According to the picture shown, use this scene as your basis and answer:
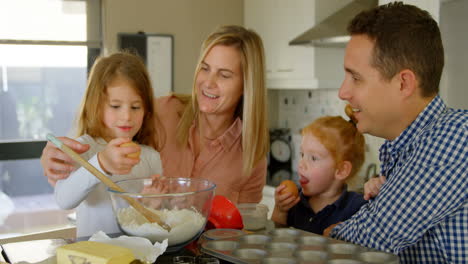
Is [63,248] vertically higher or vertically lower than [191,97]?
lower

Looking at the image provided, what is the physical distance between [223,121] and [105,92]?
18.7 inches

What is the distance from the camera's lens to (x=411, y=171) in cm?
106

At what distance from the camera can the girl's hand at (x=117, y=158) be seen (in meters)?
1.13

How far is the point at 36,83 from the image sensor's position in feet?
11.3

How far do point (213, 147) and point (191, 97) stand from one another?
0.72 feet

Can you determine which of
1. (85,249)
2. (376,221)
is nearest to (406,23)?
(376,221)

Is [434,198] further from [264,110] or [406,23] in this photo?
[264,110]

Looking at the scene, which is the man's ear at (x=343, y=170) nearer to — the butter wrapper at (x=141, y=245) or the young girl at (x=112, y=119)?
the young girl at (x=112, y=119)

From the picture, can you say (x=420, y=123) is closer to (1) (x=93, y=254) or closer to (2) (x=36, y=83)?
(1) (x=93, y=254)

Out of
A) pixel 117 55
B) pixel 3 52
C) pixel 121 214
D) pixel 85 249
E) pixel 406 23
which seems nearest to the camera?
pixel 85 249

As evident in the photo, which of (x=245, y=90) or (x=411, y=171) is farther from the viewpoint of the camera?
(x=245, y=90)

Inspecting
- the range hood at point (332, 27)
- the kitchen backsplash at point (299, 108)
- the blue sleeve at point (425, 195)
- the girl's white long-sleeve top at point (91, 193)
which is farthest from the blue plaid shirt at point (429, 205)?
the kitchen backsplash at point (299, 108)

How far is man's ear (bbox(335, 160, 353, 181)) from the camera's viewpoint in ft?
5.80

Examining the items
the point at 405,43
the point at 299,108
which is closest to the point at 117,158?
the point at 405,43
